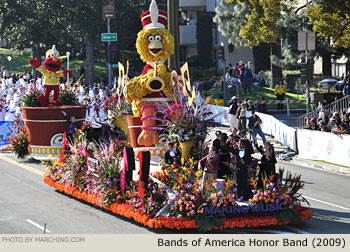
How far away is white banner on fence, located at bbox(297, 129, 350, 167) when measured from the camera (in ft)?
73.3

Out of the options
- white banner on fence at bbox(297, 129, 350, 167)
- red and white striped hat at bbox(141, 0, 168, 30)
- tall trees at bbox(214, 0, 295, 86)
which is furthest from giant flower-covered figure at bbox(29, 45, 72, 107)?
tall trees at bbox(214, 0, 295, 86)

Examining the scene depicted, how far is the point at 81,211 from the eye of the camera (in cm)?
1702

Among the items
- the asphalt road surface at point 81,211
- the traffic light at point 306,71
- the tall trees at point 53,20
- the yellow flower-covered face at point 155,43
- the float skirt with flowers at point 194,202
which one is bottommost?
the asphalt road surface at point 81,211

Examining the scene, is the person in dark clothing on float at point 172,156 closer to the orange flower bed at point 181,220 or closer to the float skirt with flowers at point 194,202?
the float skirt with flowers at point 194,202

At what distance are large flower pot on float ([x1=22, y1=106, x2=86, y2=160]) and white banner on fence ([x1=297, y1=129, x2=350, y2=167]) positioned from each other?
7.65 metres

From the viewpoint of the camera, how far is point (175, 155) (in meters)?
16.4

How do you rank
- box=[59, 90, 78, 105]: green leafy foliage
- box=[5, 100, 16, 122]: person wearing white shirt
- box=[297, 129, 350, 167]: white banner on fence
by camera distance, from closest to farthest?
box=[297, 129, 350, 167]: white banner on fence → box=[59, 90, 78, 105]: green leafy foliage → box=[5, 100, 16, 122]: person wearing white shirt

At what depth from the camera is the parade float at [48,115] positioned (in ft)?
75.7

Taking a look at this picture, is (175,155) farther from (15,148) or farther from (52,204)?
→ (15,148)

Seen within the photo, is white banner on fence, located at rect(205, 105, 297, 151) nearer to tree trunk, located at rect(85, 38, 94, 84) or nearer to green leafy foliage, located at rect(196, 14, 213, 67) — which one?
tree trunk, located at rect(85, 38, 94, 84)

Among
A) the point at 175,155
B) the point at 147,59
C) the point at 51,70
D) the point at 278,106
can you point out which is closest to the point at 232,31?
the point at 278,106

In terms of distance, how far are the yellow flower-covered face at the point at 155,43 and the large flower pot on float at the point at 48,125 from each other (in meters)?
5.04

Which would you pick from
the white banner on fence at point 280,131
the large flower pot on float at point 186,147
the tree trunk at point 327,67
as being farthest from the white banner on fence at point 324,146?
the tree trunk at point 327,67

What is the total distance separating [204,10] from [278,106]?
2414 cm
